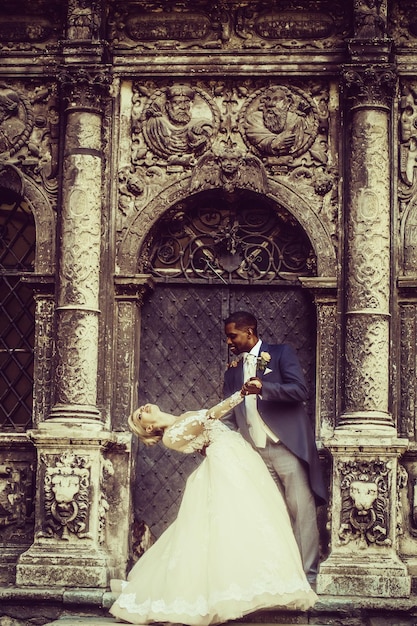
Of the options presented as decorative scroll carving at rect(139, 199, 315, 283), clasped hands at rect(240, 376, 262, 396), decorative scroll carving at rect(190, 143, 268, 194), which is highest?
decorative scroll carving at rect(190, 143, 268, 194)

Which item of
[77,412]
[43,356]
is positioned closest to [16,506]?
[77,412]

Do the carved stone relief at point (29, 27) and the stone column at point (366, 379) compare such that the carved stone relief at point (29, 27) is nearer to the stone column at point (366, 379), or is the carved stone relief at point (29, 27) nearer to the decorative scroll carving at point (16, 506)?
the stone column at point (366, 379)

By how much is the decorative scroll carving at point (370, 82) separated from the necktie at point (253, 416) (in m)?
2.65

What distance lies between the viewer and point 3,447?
42.8 ft

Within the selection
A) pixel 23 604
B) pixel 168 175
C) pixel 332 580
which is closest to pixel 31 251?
pixel 168 175

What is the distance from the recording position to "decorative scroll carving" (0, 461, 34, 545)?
12.9m

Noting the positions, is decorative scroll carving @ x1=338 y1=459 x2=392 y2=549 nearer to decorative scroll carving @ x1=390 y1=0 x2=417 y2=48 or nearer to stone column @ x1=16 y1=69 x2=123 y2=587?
stone column @ x1=16 y1=69 x2=123 y2=587

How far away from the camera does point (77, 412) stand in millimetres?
12586

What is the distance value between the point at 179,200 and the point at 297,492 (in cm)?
300

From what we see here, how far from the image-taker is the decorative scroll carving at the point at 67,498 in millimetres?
12352

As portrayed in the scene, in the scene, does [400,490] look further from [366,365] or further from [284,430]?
[284,430]

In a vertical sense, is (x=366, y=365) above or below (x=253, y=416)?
above

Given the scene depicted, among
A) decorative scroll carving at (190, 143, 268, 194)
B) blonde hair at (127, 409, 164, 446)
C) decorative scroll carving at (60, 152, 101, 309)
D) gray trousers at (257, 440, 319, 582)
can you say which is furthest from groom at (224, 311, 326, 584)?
decorative scroll carving at (190, 143, 268, 194)

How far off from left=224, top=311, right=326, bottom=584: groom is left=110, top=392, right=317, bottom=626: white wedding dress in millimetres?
758
